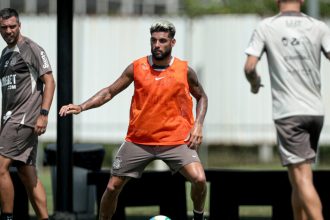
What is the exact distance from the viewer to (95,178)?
42.4 ft

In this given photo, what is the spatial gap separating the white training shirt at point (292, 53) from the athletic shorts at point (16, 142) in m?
2.67

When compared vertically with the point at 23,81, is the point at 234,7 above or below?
below

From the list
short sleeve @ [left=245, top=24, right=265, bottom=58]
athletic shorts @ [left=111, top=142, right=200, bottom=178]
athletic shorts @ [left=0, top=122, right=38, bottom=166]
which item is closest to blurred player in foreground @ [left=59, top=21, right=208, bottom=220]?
athletic shorts @ [left=111, top=142, right=200, bottom=178]

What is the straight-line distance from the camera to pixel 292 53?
30.6 feet

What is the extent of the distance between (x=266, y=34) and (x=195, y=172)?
76.4 inches

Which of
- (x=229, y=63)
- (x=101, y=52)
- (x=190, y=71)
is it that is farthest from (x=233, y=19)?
(x=190, y=71)

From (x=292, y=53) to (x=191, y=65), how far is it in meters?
15.1

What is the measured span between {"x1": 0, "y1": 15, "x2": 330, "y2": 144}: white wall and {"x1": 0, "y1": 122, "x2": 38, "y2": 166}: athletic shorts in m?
12.3

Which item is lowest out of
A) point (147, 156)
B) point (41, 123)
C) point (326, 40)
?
point (147, 156)

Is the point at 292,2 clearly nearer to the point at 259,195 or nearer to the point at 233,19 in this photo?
the point at 259,195

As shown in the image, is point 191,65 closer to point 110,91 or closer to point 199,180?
point 110,91

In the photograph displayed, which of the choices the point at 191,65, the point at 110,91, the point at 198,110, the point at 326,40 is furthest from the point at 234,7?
the point at 326,40

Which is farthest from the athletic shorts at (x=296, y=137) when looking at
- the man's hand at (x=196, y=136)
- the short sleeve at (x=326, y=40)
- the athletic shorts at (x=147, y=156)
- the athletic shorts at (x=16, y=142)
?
the athletic shorts at (x=16, y=142)

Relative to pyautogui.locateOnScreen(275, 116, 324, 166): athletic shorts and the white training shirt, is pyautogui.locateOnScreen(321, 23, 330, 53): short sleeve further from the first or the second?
pyautogui.locateOnScreen(275, 116, 324, 166): athletic shorts
